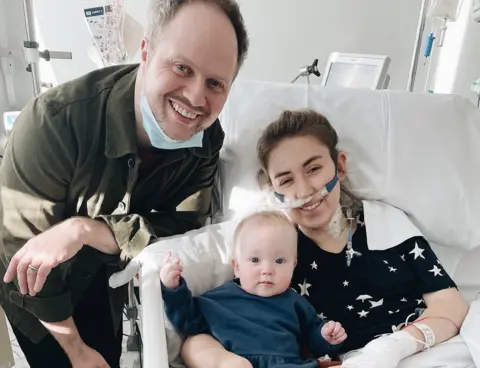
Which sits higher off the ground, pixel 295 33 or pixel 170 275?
pixel 295 33

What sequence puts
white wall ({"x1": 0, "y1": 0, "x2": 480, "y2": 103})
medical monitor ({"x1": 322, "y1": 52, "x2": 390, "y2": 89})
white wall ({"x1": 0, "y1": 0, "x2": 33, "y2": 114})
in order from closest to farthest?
medical monitor ({"x1": 322, "y1": 52, "x2": 390, "y2": 89}) → white wall ({"x1": 0, "y1": 0, "x2": 33, "y2": 114}) → white wall ({"x1": 0, "y1": 0, "x2": 480, "y2": 103})

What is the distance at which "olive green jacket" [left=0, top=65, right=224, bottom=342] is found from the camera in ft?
3.64

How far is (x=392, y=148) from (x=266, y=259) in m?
0.64

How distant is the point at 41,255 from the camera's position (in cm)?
104

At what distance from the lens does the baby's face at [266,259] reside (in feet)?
3.68

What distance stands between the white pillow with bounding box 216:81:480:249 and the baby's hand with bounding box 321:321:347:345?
19.4 inches

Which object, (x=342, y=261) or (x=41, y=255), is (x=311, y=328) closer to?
(x=342, y=261)

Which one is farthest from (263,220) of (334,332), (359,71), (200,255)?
(359,71)

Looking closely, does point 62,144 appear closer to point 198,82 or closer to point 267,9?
point 198,82

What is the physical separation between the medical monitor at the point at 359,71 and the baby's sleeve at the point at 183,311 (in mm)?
1253

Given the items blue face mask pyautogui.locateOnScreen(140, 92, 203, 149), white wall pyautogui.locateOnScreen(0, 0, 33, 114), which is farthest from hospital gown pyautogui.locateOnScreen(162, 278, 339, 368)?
white wall pyautogui.locateOnScreen(0, 0, 33, 114)

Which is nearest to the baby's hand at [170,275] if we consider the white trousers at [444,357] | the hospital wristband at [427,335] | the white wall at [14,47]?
the white trousers at [444,357]

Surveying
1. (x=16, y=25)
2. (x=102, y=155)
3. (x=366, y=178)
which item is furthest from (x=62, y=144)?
(x=16, y=25)

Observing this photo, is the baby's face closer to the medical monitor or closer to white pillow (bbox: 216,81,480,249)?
white pillow (bbox: 216,81,480,249)
